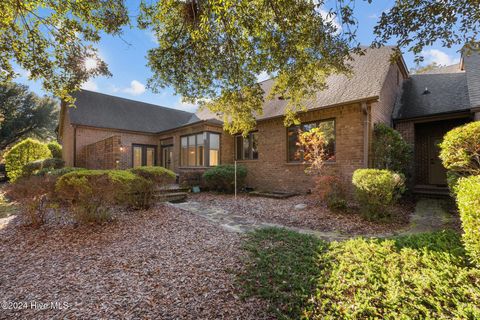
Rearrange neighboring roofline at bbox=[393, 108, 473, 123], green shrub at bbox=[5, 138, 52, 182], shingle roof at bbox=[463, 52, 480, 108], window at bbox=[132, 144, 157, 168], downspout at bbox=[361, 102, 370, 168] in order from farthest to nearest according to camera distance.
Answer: window at bbox=[132, 144, 157, 168]
green shrub at bbox=[5, 138, 52, 182]
neighboring roofline at bbox=[393, 108, 473, 123]
downspout at bbox=[361, 102, 370, 168]
shingle roof at bbox=[463, 52, 480, 108]

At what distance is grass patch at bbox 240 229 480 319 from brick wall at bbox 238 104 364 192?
4248 mm

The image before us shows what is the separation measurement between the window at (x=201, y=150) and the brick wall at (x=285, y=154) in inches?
64.9

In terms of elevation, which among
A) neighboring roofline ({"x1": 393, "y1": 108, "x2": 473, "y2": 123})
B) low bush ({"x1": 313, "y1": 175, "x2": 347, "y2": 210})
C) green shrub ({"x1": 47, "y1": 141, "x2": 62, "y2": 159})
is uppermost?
neighboring roofline ({"x1": 393, "y1": 108, "x2": 473, "y2": 123})

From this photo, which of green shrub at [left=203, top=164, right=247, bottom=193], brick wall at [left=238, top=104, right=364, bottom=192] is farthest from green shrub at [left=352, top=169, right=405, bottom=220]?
green shrub at [left=203, top=164, right=247, bottom=193]

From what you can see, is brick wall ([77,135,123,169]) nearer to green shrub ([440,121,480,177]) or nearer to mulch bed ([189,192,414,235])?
mulch bed ([189,192,414,235])

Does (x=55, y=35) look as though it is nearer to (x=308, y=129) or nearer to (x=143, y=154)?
(x=308, y=129)

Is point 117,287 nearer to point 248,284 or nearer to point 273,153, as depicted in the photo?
point 248,284

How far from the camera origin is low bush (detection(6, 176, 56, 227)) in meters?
4.70

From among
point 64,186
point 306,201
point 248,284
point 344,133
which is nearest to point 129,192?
point 64,186

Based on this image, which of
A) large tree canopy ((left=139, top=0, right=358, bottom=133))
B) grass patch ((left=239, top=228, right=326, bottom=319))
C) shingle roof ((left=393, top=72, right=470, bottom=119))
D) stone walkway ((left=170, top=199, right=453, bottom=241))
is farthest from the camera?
shingle roof ((left=393, top=72, right=470, bottom=119))

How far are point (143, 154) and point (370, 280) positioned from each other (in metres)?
15.6

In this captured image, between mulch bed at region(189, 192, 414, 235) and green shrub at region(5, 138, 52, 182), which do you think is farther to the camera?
green shrub at region(5, 138, 52, 182)

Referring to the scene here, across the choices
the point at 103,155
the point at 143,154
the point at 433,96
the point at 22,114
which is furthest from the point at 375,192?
the point at 22,114

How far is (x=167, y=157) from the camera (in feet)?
51.5
